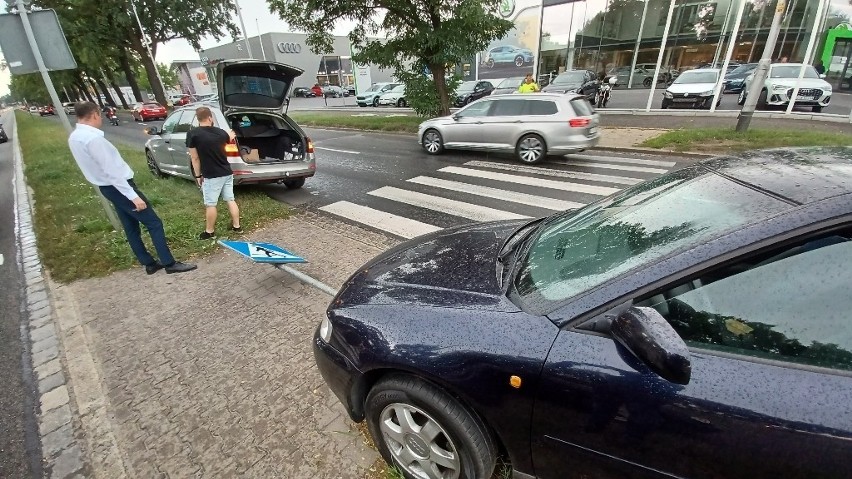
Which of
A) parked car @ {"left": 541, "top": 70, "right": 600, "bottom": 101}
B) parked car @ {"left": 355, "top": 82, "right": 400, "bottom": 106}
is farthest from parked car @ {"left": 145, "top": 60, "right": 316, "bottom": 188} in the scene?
parked car @ {"left": 355, "top": 82, "right": 400, "bottom": 106}

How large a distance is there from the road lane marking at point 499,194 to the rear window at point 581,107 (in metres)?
3.04

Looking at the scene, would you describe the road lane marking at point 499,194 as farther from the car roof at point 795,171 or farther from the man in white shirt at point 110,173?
the man in white shirt at point 110,173

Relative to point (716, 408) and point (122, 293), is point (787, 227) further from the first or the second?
point (122, 293)

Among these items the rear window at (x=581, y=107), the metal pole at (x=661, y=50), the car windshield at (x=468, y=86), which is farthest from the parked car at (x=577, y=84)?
the rear window at (x=581, y=107)

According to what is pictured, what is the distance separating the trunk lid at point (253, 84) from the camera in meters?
6.22

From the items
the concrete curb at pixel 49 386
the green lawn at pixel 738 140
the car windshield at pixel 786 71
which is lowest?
the concrete curb at pixel 49 386

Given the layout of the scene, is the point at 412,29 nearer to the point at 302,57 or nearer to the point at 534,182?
the point at 534,182

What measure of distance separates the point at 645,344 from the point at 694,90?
16.7m

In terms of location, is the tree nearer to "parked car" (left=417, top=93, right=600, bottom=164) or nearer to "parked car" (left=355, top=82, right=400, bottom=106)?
"parked car" (left=417, top=93, right=600, bottom=164)

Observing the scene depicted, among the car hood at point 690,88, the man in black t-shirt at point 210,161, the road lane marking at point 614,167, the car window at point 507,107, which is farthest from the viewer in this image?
the car hood at point 690,88

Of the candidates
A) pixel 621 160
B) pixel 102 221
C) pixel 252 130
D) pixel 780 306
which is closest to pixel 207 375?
pixel 780 306

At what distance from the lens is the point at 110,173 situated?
148 inches

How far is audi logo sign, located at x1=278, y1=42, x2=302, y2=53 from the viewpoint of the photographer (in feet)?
165

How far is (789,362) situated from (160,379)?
11.6 feet
